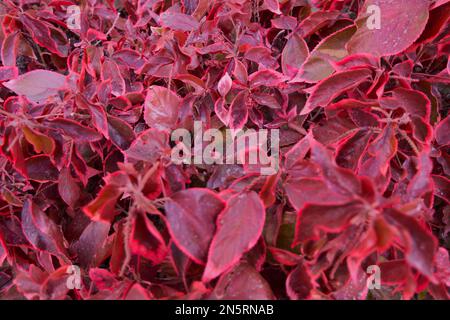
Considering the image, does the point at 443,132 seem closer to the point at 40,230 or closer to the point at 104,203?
the point at 104,203

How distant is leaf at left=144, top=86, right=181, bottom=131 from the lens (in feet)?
2.37

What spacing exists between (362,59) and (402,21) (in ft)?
0.31

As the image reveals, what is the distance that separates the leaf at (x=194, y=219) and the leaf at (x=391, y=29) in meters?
0.36

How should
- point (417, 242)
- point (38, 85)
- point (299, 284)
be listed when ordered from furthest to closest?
1. point (38, 85)
2. point (299, 284)
3. point (417, 242)

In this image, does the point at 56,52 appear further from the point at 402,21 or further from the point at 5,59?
the point at 402,21

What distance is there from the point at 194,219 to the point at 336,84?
0.30m

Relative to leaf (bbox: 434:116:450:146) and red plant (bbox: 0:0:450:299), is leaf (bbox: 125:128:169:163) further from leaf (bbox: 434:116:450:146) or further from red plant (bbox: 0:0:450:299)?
leaf (bbox: 434:116:450:146)

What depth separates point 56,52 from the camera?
870 millimetres

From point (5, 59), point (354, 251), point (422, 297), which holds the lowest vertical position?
point (422, 297)

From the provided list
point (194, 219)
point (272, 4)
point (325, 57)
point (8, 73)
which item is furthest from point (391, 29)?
point (8, 73)

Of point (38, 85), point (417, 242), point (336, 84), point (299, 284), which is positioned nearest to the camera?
point (417, 242)

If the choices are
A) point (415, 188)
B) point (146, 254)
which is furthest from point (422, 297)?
point (146, 254)

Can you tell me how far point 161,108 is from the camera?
0.73 metres

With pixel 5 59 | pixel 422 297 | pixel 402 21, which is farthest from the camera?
pixel 5 59
